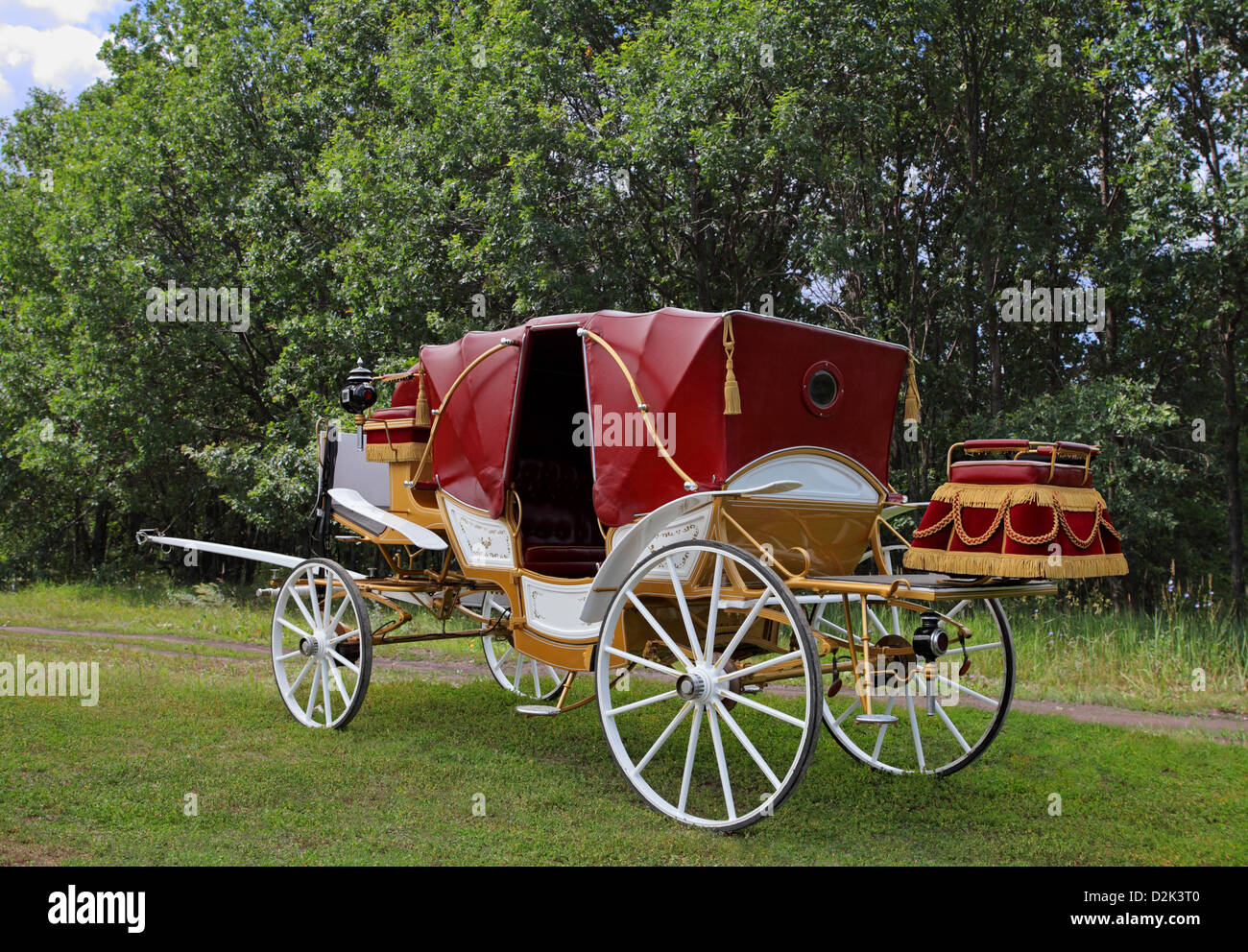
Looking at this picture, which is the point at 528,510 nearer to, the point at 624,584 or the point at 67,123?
the point at 624,584

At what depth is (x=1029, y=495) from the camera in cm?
466

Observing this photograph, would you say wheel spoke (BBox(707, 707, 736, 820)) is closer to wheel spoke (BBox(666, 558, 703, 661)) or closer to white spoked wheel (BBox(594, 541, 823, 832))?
white spoked wheel (BBox(594, 541, 823, 832))

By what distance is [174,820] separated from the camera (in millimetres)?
4910

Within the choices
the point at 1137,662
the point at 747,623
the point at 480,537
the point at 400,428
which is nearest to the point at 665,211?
the point at 400,428

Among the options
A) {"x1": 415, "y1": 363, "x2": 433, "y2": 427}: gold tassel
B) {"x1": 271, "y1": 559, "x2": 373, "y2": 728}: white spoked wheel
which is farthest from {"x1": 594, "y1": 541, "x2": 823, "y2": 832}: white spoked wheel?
{"x1": 415, "y1": 363, "x2": 433, "y2": 427}: gold tassel

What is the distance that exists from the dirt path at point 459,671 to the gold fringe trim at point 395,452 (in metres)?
2.93

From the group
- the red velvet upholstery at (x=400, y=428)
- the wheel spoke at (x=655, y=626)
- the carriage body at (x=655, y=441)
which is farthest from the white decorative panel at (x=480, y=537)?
the wheel spoke at (x=655, y=626)

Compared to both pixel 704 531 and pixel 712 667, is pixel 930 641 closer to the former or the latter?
pixel 712 667

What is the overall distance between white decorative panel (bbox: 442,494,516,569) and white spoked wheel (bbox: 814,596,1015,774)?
6.90 feet


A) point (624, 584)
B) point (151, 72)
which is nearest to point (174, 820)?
point (624, 584)

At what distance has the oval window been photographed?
5543 mm

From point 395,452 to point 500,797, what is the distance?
110 inches

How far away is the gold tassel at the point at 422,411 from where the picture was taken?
7008 mm

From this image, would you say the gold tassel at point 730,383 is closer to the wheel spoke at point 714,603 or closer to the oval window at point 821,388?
the oval window at point 821,388
